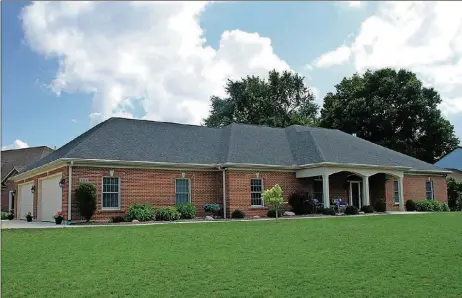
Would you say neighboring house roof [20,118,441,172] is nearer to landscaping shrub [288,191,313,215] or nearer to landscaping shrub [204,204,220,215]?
landscaping shrub [288,191,313,215]

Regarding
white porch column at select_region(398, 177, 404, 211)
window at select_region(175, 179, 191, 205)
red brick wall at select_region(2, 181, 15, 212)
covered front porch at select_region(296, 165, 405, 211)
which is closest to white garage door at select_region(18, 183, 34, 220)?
window at select_region(175, 179, 191, 205)

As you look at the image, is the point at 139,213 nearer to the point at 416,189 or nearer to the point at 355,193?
the point at 355,193

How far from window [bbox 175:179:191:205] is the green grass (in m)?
9.82

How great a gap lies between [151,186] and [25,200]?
1139 cm

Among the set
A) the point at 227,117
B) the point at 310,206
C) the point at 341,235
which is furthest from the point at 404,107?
the point at 341,235

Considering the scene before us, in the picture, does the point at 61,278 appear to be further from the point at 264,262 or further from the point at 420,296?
the point at 420,296

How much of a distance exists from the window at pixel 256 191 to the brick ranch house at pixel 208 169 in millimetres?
56

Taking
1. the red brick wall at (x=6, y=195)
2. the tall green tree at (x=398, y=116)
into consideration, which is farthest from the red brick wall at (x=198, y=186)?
the tall green tree at (x=398, y=116)

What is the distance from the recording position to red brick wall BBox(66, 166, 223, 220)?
71.4 ft

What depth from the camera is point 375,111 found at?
154ft

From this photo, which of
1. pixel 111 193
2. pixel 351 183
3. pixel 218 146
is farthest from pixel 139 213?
pixel 351 183

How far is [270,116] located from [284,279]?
149 feet

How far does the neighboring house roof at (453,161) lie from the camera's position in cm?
4316

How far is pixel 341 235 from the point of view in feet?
43.8
